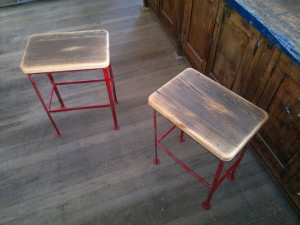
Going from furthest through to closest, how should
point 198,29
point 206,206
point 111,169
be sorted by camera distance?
point 198,29, point 111,169, point 206,206

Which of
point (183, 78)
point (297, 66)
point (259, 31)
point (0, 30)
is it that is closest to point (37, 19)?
point (0, 30)

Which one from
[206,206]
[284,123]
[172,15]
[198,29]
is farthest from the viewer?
[172,15]

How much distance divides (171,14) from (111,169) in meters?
1.62

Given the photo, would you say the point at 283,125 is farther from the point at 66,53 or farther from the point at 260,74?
the point at 66,53

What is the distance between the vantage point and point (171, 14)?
2.41 m

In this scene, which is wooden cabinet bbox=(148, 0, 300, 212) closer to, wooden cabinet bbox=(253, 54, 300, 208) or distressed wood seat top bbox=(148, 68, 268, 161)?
wooden cabinet bbox=(253, 54, 300, 208)

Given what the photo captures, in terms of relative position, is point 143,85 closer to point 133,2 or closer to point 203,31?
point 203,31

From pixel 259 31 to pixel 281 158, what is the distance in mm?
755

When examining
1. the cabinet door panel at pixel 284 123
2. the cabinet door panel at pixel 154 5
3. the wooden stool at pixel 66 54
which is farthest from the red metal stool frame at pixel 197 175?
the cabinet door panel at pixel 154 5

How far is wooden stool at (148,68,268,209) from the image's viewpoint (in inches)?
40.6

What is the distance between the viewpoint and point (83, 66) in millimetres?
1365

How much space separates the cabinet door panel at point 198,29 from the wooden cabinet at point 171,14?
0.37 ft

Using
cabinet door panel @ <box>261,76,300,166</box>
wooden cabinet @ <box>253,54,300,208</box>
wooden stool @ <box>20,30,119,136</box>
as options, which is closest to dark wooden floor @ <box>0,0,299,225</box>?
wooden cabinet @ <box>253,54,300,208</box>

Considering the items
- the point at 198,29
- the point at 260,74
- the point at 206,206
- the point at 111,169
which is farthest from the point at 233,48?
the point at 111,169
